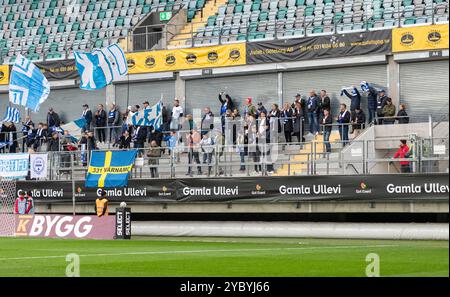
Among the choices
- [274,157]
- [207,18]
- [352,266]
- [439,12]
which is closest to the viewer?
[352,266]

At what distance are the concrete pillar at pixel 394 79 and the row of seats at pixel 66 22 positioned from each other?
11.3 m

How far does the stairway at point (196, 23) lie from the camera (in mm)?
46031

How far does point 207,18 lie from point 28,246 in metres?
21.1

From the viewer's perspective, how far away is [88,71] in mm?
39469

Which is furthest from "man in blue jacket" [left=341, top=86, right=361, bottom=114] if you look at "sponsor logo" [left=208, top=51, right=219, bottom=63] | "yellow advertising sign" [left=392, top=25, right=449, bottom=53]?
"sponsor logo" [left=208, top=51, right=219, bottom=63]

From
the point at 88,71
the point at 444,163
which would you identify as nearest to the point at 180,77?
the point at 88,71

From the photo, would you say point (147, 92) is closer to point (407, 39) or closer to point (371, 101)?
point (371, 101)

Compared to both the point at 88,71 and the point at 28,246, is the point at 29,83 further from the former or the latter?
the point at 28,246

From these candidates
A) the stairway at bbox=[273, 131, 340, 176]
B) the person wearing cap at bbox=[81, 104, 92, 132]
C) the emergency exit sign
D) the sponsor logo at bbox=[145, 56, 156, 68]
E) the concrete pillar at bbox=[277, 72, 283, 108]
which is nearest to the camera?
the stairway at bbox=[273, 131, 340, 176]

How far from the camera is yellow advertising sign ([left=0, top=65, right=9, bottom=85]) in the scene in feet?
166

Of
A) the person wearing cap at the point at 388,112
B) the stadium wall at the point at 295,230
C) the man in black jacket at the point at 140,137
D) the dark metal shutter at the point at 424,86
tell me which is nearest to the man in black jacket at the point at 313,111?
the person wearing cap at the point at 388,112

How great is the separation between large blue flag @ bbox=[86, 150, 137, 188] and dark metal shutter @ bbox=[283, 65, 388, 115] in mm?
8843

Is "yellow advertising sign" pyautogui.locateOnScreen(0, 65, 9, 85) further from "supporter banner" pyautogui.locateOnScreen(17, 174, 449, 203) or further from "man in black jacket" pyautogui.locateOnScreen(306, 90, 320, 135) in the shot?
"man in black jacket" pyautogui.locateOnScreen(306, 90, 320, 135)

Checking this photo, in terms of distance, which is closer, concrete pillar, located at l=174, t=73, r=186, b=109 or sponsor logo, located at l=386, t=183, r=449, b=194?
sponsor logo, located at l=386, t=183, r=449, b=194
